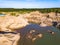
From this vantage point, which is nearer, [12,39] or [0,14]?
[12,39]

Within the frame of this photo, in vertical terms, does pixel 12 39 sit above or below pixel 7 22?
below

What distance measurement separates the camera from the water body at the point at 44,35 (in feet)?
18.6

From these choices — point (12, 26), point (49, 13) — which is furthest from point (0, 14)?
point (49, 13)

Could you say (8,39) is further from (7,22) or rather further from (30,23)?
(30,23)

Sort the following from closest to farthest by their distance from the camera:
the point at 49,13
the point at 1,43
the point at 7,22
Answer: the point at 1,43 < the point at 7,22 < the point at 49,13

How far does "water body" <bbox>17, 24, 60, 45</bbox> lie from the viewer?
5668 mm

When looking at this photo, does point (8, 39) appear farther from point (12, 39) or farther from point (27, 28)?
point (27, 28)

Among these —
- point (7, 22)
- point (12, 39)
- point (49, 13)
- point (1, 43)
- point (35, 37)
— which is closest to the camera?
point (1, 43)

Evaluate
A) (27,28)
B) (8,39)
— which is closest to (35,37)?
(27,28)

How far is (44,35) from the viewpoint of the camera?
253 inches

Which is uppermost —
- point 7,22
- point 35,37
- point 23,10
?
point 23,10

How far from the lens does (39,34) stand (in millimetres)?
6395

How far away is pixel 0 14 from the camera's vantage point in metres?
6.36

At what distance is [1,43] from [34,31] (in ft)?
6.17
